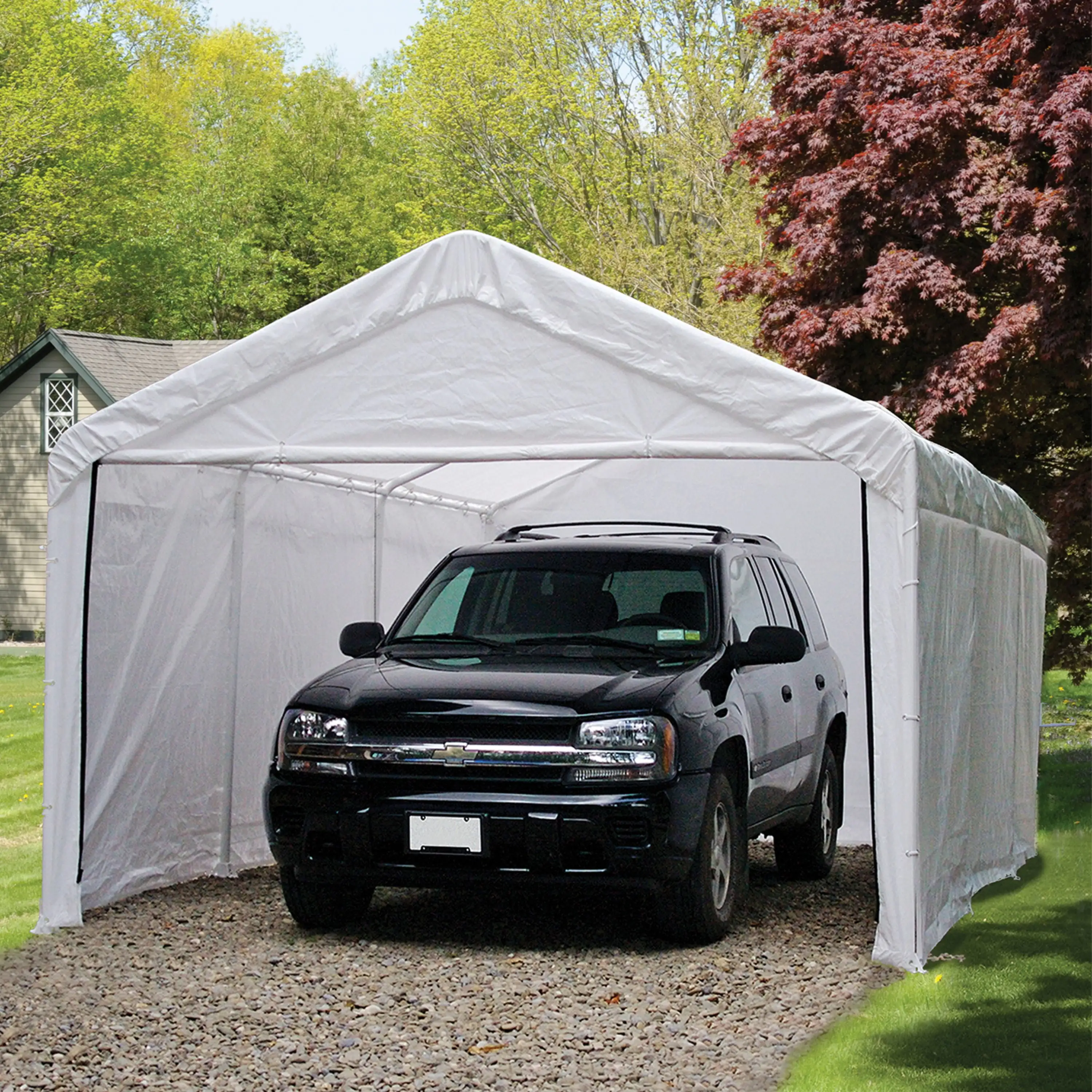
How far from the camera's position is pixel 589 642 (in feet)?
28.2

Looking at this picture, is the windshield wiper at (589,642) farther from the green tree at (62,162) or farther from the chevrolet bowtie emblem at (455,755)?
the green tree at (62,162)

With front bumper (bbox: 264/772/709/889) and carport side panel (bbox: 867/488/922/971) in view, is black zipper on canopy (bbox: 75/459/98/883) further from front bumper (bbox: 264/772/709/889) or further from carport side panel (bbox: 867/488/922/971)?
carport side panel (bbox: 867/488/922/971)

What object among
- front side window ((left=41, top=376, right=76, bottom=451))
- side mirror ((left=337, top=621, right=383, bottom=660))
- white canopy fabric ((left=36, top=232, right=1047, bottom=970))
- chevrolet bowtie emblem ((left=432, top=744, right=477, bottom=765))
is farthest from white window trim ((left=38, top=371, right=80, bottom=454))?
chevrolet bowtie emblem ((left=432, top=744, right=477, bottom=765))

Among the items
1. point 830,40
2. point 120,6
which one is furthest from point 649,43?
point 120,6

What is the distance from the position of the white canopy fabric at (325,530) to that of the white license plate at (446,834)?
1824mm

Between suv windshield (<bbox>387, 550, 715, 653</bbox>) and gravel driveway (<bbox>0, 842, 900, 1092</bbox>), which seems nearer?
gravel driveway (<bbox>0, 842, 900, 1092</bbox>)

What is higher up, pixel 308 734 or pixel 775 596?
pixel 775 596

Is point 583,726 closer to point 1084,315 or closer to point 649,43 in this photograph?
point 1084,315

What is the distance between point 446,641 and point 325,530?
115 inches

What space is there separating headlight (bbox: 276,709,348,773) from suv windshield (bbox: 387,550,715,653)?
106cm

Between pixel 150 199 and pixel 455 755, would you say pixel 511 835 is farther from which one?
pixel 150 199

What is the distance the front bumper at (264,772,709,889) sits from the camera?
741cm

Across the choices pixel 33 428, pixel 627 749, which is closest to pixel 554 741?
pixel 627 749

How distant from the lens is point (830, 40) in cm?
1554
